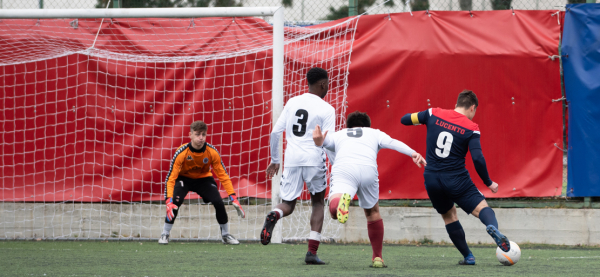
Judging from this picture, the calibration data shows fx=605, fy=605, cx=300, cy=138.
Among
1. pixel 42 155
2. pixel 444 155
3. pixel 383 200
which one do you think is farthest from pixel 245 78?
pixel 444 155

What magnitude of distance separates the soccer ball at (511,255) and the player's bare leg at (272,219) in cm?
191

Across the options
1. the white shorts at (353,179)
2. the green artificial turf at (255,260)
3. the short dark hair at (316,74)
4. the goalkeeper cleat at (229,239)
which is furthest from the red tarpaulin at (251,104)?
the white shorts at (353,179)

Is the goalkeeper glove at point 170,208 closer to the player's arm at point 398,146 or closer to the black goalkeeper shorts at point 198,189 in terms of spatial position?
the black goalkeeper shorts at point 198,189

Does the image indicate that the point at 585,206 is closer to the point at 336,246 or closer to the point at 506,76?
the point at 506,76

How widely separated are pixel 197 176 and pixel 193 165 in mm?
197

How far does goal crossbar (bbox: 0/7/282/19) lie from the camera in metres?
7.66

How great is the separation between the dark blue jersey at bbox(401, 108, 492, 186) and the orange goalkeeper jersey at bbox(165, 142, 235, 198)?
2.90 metres

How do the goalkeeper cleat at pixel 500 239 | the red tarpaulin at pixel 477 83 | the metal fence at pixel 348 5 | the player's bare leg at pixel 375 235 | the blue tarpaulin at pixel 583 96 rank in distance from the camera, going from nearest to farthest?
the goalkeeper cleat at pixel 500 239 → the player's bare leg at pixel 375 235 → the blue tarpaulin at pixel 583 96 → the red tarpaulin at pixel 477 83 → the metal fence at pixel 348 5

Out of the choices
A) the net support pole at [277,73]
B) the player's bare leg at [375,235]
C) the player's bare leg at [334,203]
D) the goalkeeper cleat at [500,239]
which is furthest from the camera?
the net support pole at [277,73]

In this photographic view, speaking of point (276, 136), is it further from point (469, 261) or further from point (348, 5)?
point (348, 5)

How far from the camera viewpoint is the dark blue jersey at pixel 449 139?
5262 mm

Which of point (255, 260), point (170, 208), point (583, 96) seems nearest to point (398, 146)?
point (255, 260)

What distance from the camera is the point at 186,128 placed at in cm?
852

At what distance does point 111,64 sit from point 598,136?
667 cm
